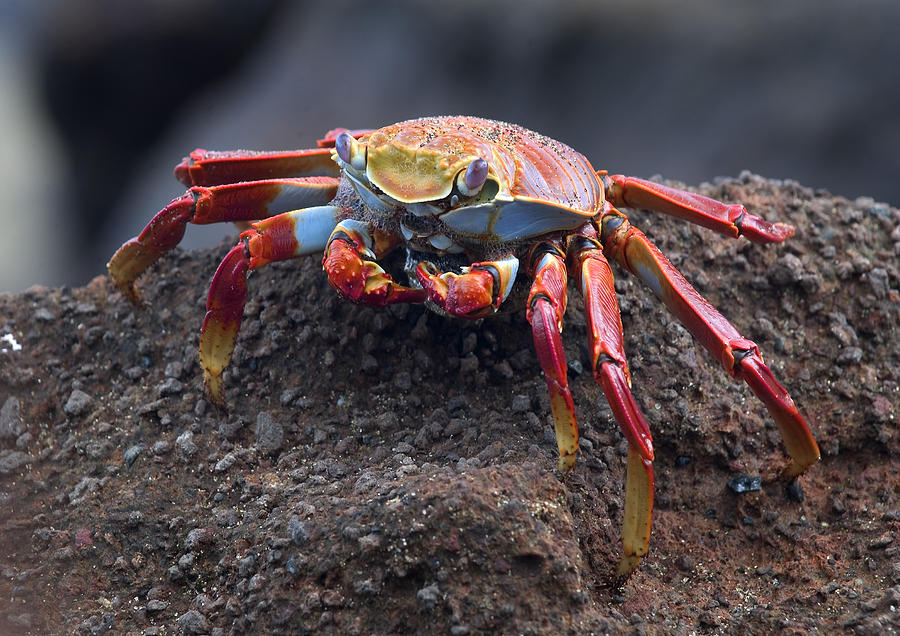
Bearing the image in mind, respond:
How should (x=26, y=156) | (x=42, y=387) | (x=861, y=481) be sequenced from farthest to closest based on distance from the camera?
(x=26, y=156) < (x=42, y=387) < (x=861, y=481)

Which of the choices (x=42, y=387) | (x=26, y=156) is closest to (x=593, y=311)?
(x=42, y=387)

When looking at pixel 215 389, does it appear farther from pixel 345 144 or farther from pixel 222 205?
pixel 345 144

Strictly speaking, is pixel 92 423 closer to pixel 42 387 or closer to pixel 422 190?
pixel 42 387

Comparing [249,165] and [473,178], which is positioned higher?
[249,165]

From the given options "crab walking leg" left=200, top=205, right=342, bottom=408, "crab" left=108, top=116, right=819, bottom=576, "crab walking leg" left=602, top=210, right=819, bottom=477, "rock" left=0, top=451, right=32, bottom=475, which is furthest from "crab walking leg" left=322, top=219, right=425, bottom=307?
"rock" left=0, top=451, right=32, bottom=475

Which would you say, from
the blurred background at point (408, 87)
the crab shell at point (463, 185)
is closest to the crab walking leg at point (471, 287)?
the crab shell at point (463, 185)

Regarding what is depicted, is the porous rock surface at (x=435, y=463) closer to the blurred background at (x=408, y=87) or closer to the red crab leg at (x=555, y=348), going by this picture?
the red crab leg at (x=555, y=348)

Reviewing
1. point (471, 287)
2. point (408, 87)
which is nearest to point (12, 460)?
point (471, 287)
